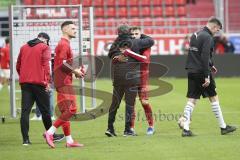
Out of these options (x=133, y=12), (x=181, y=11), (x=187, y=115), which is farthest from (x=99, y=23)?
(x=187, y=115)

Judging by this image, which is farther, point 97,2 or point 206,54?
point 97,2

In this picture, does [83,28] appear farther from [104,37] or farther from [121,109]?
[104,37]

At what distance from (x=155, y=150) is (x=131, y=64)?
8.52ft

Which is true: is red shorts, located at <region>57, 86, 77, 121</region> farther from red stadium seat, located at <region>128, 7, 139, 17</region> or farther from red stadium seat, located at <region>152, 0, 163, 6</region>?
red stadium seat, located at <region>152, 0, 163, 6</region>

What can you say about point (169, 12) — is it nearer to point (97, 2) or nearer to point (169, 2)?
point (169, 2)

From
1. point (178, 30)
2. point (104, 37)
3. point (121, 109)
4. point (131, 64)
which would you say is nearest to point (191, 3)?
point (178, 30)

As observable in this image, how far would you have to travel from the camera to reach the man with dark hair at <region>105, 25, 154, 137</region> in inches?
580

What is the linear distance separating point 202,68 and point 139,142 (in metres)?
1.89

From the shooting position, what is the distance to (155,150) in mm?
12711

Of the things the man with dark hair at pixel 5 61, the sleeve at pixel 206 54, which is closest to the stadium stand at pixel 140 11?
the man with dark hair at pixel 5 61

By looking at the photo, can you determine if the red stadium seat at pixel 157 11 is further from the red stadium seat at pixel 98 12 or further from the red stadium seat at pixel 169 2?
the red stadium seat at pixel 98 12

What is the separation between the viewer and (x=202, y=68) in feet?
47.3

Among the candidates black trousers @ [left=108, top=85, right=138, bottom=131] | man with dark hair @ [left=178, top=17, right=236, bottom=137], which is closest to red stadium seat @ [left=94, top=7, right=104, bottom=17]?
black trousers @ [left=108, top=85, right=138, bottom=131]

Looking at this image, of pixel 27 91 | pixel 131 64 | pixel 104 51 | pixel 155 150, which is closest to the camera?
pixel 155 150
